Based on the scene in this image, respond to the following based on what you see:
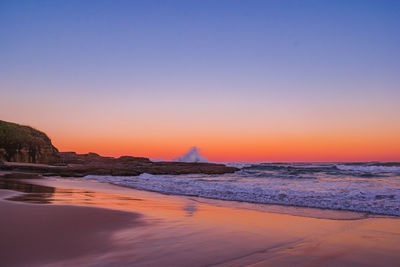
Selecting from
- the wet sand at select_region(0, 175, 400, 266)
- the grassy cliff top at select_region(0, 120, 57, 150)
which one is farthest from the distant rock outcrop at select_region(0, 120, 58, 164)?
the wet sand at select_region(0, 175, 400, 266)

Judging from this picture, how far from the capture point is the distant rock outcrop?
3403 cm

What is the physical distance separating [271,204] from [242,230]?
477cm

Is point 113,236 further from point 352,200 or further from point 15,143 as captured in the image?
point 15,143

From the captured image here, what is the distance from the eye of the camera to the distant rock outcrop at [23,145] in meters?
34.0

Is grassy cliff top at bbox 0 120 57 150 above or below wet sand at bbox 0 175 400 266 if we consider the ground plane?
above

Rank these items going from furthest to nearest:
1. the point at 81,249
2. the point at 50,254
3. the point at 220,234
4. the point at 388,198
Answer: the point at 388,198 < the point at 220,234 < the point at 81,249 < the point at 50,254

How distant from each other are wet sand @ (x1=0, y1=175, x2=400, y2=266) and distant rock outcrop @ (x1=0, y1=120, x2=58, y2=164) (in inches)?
1277

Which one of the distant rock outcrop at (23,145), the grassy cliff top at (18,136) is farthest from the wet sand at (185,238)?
the distant rock outcrop at (23,145)

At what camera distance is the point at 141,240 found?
15.6 feet

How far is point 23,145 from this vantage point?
118 feet

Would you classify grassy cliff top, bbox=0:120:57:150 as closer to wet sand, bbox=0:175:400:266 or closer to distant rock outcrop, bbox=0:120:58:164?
distant rock outcrop, bbox=0:120:58:164

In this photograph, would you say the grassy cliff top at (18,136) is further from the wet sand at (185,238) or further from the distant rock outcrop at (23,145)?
the wet sand at (185,238)

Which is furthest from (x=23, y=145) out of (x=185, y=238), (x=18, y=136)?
(x=185, y=238)

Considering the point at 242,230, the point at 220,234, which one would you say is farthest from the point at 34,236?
the point at 242,230
